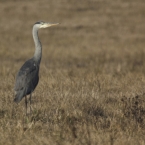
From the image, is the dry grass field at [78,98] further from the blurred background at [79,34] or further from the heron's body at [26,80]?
the heron's body at [26,80]

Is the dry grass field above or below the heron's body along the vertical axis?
below

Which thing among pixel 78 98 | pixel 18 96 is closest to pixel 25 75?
pixel 18 96

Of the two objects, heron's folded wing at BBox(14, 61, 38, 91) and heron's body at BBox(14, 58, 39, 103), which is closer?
heron's body at BBox(14, 58, 39, 103)

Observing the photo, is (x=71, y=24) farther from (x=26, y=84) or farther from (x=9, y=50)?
(x=26, y=84)

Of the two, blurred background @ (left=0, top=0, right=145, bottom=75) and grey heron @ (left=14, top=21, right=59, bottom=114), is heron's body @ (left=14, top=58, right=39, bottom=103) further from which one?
blurred background @ (left=0, top=0, right=145, bottom=75)

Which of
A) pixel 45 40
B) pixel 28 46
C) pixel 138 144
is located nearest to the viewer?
pixel 138 144

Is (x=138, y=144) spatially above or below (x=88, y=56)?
above

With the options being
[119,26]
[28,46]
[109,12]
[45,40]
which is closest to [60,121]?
[28,46]

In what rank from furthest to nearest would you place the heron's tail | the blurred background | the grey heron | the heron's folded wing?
1. the blurred background
2. the heron's folded wing
3. the grey heron
4. the heron's tail

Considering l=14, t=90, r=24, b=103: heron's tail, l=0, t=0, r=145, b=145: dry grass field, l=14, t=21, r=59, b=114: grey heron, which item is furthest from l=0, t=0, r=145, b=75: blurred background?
l=14, t=90, r=24, b=103: heron's tail

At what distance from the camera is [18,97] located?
28.6 ft

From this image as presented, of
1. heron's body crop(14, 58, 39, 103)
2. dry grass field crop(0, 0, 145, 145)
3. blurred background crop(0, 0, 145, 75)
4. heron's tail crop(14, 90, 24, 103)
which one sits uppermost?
heron's body crop(14, 58, 39, 103)

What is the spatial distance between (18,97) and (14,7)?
110ft

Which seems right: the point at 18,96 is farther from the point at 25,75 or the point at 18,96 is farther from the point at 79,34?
the point at 79,34
